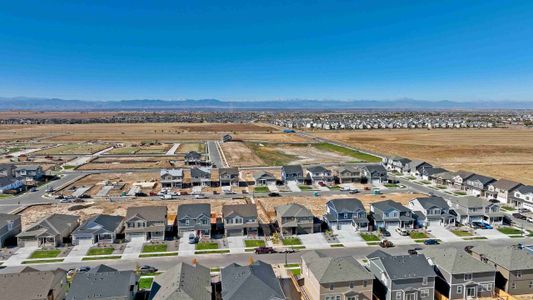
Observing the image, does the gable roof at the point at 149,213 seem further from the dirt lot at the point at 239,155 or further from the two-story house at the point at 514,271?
the dirt lot at the point at 239,155

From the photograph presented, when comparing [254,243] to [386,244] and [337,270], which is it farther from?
[337,270]

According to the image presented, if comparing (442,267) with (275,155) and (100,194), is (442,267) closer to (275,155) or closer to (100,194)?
(100,194)

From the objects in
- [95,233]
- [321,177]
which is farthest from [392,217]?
[95,233]

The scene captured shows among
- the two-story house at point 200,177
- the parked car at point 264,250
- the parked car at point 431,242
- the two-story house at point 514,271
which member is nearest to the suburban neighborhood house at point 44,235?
the parked car at point 264,250

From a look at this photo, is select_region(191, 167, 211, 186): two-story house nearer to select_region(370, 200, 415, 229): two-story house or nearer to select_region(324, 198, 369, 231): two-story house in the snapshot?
select_region(324, 198, 369, 231): two-story house

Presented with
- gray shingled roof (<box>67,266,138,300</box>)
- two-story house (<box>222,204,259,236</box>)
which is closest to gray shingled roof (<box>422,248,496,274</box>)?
two-story house (<box>222,204,259,236</box>)
